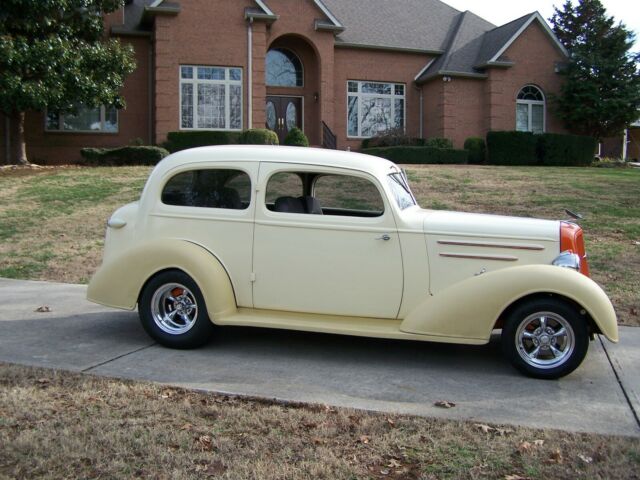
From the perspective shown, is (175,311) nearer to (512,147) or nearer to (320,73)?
(512,147)

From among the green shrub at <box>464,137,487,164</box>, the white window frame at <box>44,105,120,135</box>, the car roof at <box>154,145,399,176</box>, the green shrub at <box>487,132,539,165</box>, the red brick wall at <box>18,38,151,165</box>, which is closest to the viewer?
the car roof at <box>154,145,399,176</box>

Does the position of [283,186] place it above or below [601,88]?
below

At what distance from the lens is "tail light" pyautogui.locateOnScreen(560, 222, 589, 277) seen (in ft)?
17.1

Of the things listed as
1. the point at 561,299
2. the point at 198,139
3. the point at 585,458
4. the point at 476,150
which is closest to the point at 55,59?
the point at 198,139

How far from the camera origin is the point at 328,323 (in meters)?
5.46

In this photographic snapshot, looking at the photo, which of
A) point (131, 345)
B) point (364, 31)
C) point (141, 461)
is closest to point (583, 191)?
point (131, 345)

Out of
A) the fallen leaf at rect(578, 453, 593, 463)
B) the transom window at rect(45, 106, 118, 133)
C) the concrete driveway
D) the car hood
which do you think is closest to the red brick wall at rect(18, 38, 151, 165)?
the transom window at rect(45, 106, 118, 133)

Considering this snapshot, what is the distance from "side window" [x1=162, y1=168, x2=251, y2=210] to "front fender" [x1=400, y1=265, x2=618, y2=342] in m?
1.85

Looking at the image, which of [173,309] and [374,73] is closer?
[173,309]

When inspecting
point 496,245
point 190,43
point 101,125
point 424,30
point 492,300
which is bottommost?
point 492,300

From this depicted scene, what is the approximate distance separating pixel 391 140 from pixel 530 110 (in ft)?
24.2

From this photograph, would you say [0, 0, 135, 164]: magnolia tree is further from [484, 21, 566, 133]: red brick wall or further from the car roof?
[484, 21, 566, 133]: red brick wall

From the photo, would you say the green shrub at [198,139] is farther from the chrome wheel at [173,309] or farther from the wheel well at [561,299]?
the wheel well at [561,299]

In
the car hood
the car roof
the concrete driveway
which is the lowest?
the concrete driveway
